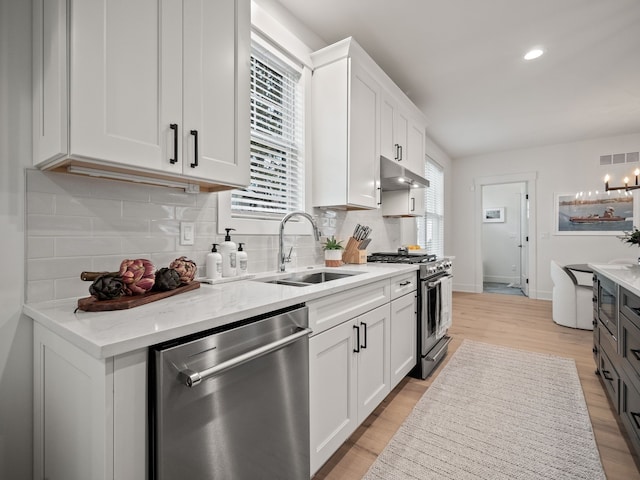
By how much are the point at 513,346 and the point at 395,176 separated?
2.19 metres

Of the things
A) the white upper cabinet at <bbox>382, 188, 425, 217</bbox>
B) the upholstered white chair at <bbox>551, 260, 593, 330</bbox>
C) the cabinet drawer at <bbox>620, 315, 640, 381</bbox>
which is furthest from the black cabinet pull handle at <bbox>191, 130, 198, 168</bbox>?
the upholstered white chair at <bbox>551, 260, 593, 330</bbox>

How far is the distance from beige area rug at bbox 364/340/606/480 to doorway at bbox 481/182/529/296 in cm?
537

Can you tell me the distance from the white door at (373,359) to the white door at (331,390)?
8cm

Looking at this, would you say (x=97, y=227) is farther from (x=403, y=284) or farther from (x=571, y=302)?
(x=571, y=302)

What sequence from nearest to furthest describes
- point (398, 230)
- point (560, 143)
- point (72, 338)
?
point (72, 338), point (398, 230), point (560, 143)

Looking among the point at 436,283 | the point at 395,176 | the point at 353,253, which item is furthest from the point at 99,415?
the point at 395,176

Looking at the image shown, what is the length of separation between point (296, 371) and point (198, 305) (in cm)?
47

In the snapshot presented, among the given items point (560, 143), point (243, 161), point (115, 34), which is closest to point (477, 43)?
point (243, 161)

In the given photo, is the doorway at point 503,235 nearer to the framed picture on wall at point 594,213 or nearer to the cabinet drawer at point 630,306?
the framed picture on wall at point 594,213

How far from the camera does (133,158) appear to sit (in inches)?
46.3

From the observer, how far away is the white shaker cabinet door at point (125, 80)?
1045 millimetres

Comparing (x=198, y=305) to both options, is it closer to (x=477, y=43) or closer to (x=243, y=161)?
(x=243, y=161)

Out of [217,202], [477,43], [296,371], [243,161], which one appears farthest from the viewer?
[477,43]

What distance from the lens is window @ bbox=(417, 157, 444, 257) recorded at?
539cm
